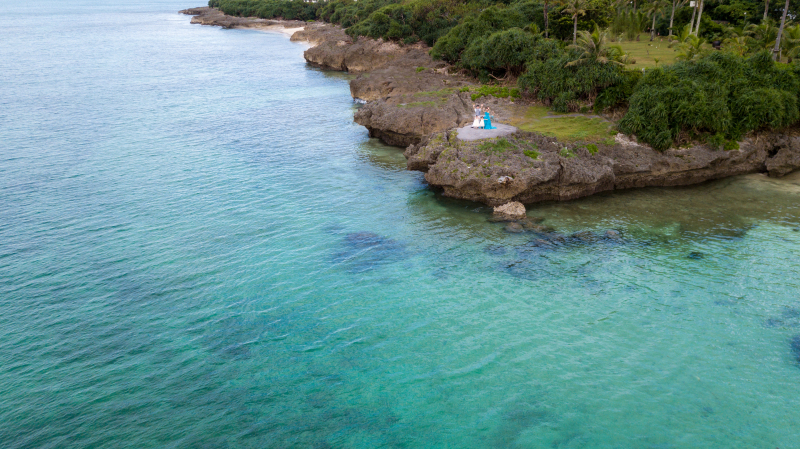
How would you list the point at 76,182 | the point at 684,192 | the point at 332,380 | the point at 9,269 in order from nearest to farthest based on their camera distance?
the point at 332,380 → the point at 9,269 → the point at 684,192 → the point at 76,182

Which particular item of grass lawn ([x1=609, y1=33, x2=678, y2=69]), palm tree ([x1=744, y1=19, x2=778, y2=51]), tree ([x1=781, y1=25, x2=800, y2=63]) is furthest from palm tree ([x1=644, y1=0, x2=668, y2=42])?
tree ([x1=781, y1=25, x2=800, y2=63])

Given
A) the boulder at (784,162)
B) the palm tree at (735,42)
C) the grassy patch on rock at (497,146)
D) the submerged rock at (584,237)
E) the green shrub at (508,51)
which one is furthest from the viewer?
the green shrub at (508,51)

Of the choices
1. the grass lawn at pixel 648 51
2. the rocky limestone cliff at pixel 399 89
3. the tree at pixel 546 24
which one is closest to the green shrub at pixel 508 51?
the rocky limestone cliff at pixel 399 89

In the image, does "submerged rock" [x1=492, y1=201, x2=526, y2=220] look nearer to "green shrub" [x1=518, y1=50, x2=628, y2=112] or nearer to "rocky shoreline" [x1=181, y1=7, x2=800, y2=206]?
"rocky shoreline" [x1=181, y1=7, x2=800, y2=206]

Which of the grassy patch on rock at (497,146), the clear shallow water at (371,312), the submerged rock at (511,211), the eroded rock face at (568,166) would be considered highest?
the grassy patch on rock at (497,146)

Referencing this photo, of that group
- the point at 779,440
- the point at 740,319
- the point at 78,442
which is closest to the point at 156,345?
the point at 78,442

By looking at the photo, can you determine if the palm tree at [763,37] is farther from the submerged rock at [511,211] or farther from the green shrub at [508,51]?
the submerged rock at [511,211]

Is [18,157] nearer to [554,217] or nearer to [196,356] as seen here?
[196,356]
